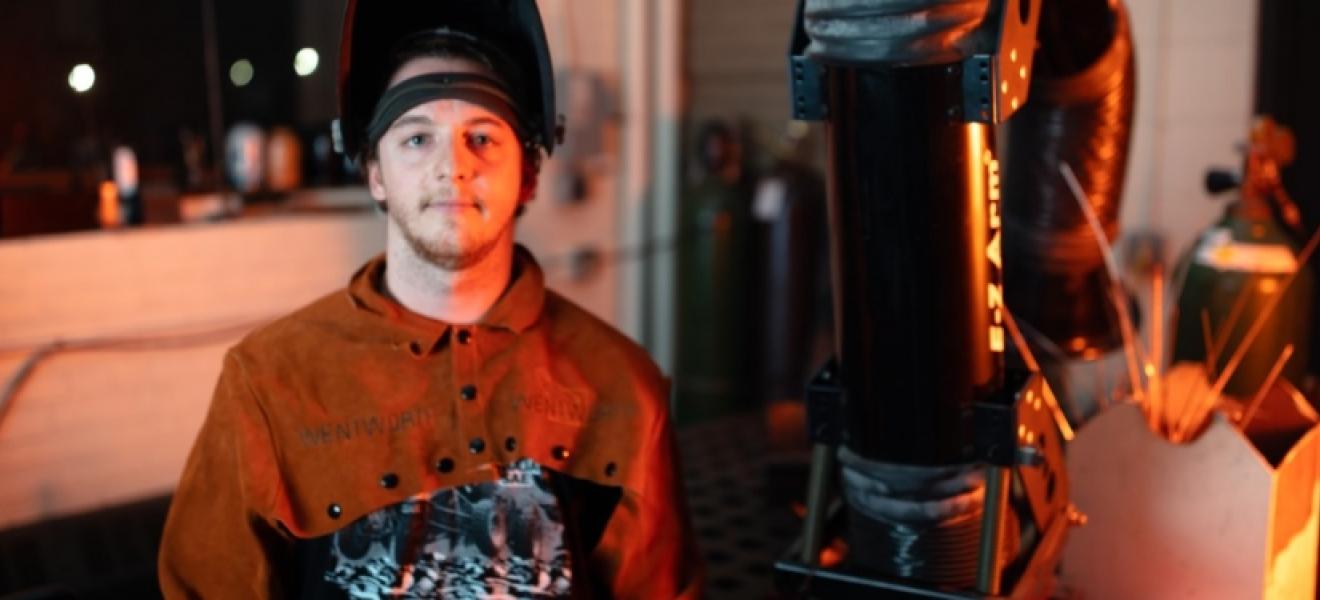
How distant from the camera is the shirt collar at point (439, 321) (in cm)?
177

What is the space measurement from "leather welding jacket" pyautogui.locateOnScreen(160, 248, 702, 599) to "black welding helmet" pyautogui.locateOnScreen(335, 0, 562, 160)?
0.73 feet

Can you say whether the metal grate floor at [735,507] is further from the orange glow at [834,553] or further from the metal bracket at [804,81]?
the metal bracket at [804,81]

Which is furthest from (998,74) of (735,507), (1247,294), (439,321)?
(735,507)

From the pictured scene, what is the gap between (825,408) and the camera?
5.99 feet

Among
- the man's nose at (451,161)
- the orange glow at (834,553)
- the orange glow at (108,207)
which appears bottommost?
the orange glow at (834,553)

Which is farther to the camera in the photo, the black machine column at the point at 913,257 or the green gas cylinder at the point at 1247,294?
the green gas cylinder at the point at 1247,294

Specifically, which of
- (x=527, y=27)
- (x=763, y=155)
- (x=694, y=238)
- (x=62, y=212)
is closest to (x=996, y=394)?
(x=527, y=27)

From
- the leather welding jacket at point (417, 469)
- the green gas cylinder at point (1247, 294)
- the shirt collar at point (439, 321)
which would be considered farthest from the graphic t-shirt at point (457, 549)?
the green gas cylinder at point (1247, 294)

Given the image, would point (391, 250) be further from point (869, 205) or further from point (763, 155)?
point (763, 155)

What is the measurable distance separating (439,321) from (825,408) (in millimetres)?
566

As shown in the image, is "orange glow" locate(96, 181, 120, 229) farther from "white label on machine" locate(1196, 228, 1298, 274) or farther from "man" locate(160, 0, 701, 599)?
"white label on machine" locate(1196, 228, 1298, 274)

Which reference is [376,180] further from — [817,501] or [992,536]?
[992,536]

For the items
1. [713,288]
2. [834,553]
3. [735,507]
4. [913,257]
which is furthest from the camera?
[713,288]

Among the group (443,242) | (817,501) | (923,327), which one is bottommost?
(817,501)
